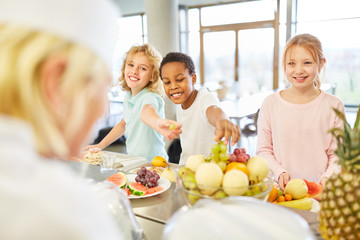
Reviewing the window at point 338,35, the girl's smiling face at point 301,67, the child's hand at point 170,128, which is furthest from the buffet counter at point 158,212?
the window at point 338,35

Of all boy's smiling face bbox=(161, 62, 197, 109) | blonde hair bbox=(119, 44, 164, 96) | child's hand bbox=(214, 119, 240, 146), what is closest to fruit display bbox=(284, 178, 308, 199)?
child's hand bbox=(214, 119, 240, 146)

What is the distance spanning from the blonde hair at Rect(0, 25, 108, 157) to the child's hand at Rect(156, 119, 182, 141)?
1.06 metres

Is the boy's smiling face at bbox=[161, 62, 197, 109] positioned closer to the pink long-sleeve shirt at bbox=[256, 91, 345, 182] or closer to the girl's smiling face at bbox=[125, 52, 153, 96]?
the girl's smiling face at bbox=[125, 52, 153, 96]

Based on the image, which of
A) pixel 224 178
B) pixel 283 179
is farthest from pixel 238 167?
pixel 283 179

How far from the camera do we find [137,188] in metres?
1.57

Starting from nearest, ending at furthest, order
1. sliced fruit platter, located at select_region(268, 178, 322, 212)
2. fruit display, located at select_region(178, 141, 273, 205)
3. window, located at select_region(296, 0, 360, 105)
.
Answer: fruit display, located at select_region(178, 141, 273, 205)
sliced fruit platter, located at select_region(268, 178, 322, 212)
window, located at select_region(296, 0, 360, 105)

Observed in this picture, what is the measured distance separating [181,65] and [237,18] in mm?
9755

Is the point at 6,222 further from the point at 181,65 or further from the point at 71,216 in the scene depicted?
the point at 181,65

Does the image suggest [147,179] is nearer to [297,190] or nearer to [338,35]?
[297,190]

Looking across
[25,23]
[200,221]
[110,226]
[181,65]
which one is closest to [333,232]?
[200,221]

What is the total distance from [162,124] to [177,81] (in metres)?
0.52

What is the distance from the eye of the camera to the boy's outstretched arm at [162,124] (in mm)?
1660

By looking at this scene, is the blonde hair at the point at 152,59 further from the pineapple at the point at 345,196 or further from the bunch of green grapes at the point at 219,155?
the pineapple at the point at 345,196

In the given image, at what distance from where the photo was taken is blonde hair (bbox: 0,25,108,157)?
0.47m
